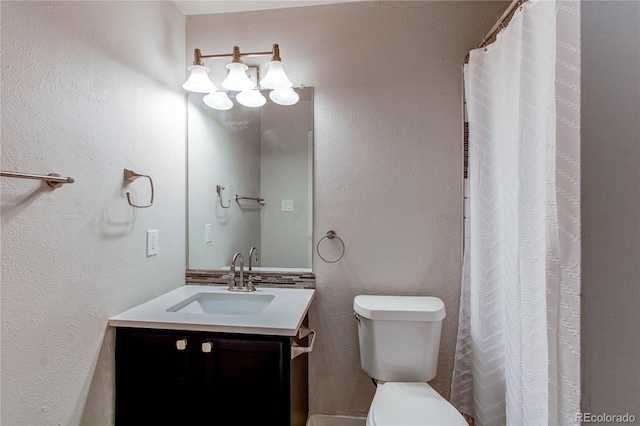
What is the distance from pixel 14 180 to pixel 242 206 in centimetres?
101

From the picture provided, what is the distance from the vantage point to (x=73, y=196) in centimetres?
101

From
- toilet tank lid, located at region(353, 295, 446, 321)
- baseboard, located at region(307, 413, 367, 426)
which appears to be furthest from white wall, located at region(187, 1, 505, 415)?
toilet tank lid, located at region(353, 295, 446, 321)

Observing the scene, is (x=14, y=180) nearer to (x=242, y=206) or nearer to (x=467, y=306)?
(x=242, y=206)

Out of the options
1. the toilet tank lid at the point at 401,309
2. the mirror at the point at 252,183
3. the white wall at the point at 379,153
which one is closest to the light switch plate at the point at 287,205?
the mirror at the point at 252,183

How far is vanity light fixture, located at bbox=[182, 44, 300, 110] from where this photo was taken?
4.86 feet

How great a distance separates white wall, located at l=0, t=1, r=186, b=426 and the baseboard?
100 centimetres

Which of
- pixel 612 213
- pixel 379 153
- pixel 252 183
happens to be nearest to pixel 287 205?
pixel 252 183

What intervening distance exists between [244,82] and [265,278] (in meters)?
1.07

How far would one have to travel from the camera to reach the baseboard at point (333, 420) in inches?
64.2

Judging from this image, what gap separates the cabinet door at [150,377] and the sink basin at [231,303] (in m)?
0.35

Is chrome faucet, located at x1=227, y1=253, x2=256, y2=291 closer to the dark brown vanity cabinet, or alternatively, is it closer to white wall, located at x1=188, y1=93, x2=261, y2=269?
white wall, located at x1=188, y1=93, x2=261, y2=269

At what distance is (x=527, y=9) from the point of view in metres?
1.01
